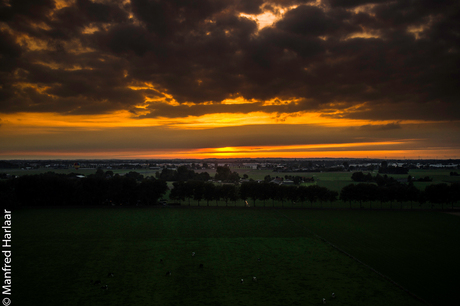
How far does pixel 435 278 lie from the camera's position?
37.4 m

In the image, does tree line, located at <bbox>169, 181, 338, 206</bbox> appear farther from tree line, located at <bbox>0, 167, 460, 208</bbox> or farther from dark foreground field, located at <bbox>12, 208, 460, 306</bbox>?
dark foreground field, located at <bbox>12, 208, 460, 306</bbox>

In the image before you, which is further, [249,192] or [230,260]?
[249,192]

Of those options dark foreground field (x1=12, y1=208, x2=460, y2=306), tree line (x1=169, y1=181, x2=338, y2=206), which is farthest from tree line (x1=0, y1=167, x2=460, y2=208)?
dark foreground field (x1=12, y1=208, x2=460, y2=306)

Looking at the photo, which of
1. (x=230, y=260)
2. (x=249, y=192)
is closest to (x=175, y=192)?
(x=249, y=192)

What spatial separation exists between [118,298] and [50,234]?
3741 centimetres

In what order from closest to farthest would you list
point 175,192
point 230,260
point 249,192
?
point 230,260 < point 249,192 < point 175,192

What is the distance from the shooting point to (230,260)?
44281 millimetres

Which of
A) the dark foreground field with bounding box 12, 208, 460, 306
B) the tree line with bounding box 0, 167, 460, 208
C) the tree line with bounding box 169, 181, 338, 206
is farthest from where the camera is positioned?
the tree line with bounding box 169, 181, 338, 206

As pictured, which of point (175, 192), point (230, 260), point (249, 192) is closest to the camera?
point (230, 260)

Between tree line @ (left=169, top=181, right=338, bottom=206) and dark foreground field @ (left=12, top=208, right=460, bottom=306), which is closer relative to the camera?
dark foreground field @ (left=12, top=208, right=460, bottom=306)

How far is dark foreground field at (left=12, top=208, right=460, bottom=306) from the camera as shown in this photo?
32.6 meters

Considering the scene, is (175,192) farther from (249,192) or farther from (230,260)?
(230,260)

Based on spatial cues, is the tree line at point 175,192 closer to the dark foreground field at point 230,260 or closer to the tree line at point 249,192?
the tree line at point 249,192

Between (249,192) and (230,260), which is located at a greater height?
(249,192)
